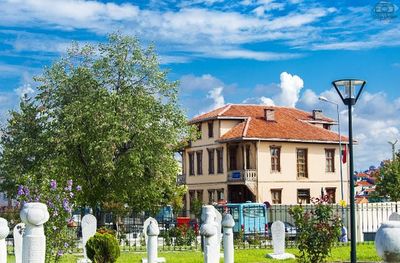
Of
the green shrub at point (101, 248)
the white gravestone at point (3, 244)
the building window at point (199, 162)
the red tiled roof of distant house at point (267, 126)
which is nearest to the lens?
the white gravestone at point (3, 244)

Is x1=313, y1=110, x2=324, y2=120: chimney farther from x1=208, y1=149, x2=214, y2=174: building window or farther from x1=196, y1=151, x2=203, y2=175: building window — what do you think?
x1=196, y1=151, x2=203, y2=175: building window

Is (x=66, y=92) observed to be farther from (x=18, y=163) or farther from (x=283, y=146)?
(x=283, y=146)

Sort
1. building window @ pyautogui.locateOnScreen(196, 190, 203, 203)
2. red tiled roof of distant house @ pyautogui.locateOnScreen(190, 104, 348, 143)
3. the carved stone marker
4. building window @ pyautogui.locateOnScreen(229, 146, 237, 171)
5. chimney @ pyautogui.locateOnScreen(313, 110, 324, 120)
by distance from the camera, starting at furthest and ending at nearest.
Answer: chimney @ pyautogui.locateOnScreen(313, 110, 324, 120) < building window @ pyautogui.locateOnScreen(196, 190, 203, 203) < building window @ pyautogui.locateOnScreen(229, 146, 237, 171) < red tiled roof of distant house @ pyautogui.locateOnScreen(190, 104, 348, 143) < the carved stone marker

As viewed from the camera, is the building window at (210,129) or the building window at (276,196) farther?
the building window at (210,129)

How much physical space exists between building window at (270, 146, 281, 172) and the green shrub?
3845cm

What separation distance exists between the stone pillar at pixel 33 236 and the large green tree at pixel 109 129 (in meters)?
24.6

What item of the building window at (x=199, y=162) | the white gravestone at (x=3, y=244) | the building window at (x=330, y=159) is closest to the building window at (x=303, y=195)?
the building window at (x=330, y=159)

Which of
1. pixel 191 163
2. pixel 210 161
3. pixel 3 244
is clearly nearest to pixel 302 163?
pixel 210 161

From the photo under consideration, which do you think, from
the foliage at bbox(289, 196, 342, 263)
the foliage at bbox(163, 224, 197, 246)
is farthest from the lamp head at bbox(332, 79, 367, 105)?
the foliage at bbox(163, 224, 197, 246)

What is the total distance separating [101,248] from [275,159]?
38.8 m

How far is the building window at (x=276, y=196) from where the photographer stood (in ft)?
182

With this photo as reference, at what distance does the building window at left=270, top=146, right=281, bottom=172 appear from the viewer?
55844 mm

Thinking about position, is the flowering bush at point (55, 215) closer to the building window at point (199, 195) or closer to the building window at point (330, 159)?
the building window at point (199, 195)

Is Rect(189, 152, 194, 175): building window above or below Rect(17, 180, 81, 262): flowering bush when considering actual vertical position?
above
